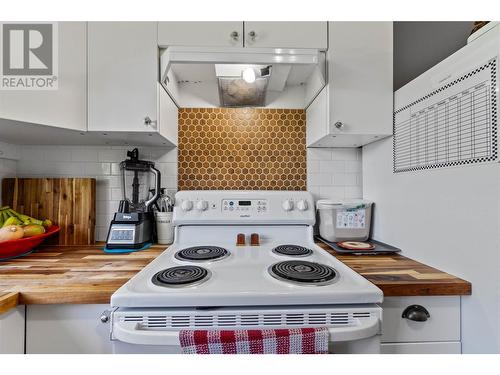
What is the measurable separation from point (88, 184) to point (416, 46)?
6.26ft

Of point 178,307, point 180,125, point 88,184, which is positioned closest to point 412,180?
point 178,307

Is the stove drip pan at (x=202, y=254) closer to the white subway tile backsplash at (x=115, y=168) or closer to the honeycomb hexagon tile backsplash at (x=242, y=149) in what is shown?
the honeycomb hexagon tile backsplash at (x=242, y=149)

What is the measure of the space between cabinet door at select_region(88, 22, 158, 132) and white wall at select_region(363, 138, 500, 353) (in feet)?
4.03

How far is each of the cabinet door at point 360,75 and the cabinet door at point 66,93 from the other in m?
1.14

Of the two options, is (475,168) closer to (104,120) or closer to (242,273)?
(242,273)

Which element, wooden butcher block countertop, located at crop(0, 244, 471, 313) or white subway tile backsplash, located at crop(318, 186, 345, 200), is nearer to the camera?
wooden butcher block countertop, located at crop(0, 244, 471, 313)

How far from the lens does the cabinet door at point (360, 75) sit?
1176 mm

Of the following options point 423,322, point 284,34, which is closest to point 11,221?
point 284,34

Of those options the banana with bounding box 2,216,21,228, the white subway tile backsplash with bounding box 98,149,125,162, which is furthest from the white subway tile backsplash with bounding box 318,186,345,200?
the banana with bounding box 2,216,21,228

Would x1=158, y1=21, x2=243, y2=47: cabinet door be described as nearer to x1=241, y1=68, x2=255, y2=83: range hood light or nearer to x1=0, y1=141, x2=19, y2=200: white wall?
x1=241, y1=68, x2=255, y2=83: range hood light

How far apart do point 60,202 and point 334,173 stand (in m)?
1.62

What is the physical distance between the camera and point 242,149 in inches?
60.8

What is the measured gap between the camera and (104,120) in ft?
3.72

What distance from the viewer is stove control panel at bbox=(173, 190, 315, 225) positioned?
1336 mm
